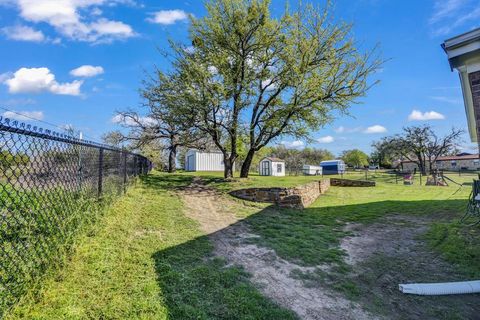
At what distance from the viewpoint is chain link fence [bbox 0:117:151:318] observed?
8.68ft

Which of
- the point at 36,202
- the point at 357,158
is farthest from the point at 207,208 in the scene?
the point at 357,158

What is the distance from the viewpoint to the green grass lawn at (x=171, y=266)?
9.53 ft

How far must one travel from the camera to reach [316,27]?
12617 mm

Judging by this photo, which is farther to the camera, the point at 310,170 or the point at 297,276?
the point at 310,170

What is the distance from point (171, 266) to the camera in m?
3.96

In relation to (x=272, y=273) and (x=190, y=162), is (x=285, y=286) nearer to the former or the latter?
(x=272, y=273)

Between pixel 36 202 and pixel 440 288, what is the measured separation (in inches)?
212

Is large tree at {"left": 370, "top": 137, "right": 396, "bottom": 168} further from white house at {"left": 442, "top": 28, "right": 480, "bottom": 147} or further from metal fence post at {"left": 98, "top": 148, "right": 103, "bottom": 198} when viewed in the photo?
metal fence post at {"left": 98, "top": 148, "right": 103, "bottom": 198}

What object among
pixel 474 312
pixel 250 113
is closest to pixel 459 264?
pixel 474 312

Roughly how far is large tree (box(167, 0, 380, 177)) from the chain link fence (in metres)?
7.81

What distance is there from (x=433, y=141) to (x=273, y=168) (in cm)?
2047

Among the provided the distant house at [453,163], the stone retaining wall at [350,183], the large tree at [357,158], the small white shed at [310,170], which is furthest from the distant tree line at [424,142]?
the distant house at [453,163]

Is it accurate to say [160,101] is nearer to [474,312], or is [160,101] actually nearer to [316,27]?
[316,27]

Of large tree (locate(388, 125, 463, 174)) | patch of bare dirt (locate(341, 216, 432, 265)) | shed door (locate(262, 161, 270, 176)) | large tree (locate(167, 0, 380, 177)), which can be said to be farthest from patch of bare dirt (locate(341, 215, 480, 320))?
large tree (locate(388, 125, 463, 174))
